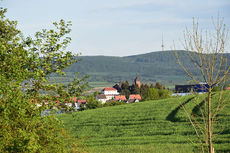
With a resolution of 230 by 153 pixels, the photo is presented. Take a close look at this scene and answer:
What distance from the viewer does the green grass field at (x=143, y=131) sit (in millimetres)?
25163

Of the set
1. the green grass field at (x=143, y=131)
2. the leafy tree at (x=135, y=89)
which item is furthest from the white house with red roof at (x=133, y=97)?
the green grass field at (x=143, y=131)

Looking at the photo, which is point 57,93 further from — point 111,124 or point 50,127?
point 111,124

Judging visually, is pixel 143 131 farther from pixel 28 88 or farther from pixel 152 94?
pixel 152 94

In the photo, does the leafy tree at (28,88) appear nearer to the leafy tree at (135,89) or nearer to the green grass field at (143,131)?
the green grass field at (143,131)

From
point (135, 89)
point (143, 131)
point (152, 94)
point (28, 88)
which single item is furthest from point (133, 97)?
point (28, 88)

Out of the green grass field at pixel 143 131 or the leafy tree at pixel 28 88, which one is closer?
the leafy tree at pixel 28 88

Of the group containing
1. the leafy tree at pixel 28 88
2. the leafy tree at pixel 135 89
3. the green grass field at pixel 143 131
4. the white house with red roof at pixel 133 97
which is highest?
the leafy tree at pixel 28 88

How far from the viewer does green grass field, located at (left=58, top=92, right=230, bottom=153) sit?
25.2 m

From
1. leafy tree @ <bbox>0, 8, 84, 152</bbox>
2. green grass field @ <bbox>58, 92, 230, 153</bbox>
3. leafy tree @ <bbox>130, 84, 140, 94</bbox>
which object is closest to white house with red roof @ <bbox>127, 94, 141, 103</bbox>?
leafy tree @ <bbox>130, 84, 140, 94</bbox>

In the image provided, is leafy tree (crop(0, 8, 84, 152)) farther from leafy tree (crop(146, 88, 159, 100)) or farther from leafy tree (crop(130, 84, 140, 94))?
leafy tree (crop(130, 84, 140, 94))

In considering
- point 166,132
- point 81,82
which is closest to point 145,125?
point 166,132

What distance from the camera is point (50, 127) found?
1068 centimetres

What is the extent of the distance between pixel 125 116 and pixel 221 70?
36289 mm

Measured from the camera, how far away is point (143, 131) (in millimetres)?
35688
